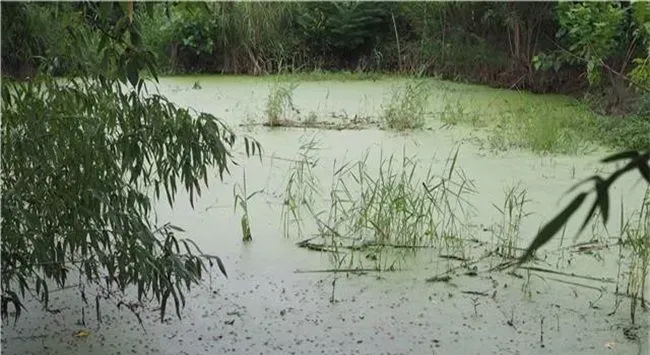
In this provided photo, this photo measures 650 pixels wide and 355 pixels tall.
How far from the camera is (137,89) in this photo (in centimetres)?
145

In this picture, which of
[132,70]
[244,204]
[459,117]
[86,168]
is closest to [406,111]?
[459,117]

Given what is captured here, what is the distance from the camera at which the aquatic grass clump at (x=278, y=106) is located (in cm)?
428

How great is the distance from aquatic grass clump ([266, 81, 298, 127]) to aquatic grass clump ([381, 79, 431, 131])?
53cm

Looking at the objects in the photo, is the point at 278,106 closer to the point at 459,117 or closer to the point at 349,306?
the point at 459,117

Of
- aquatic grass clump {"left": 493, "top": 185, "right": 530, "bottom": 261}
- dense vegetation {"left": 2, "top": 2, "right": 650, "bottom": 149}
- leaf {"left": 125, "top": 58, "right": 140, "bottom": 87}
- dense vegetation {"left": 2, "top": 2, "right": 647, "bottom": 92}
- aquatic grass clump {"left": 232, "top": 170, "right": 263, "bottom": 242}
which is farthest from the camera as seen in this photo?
dense vegetation {"left": 2, "top": 2, "right": 647, "bottom": 92}

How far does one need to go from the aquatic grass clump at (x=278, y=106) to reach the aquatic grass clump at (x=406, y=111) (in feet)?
1.73

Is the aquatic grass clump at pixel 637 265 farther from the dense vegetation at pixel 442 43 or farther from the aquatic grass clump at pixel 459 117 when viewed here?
the aquatic grass clump at pixel 459 117

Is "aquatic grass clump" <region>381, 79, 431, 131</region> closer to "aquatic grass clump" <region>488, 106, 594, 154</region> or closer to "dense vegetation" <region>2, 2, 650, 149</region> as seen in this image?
"aquatic grass clump" <region>488, 106, 594, 154</region>

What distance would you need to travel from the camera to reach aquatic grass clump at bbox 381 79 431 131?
13.8 ft

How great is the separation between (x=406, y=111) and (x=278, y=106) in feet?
2.20

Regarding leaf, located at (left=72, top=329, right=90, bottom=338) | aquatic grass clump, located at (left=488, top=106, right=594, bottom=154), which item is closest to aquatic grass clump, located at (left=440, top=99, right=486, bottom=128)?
aquatic grass clump, located at (left=488, top=106, right=594, bottom=154)

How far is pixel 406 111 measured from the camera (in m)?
4.27

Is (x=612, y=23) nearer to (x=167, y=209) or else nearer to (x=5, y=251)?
(x=167, y=209)

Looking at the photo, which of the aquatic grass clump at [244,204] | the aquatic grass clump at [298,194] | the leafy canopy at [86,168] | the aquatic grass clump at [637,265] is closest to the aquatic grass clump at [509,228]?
the aquatic grass clump at [637,265]
